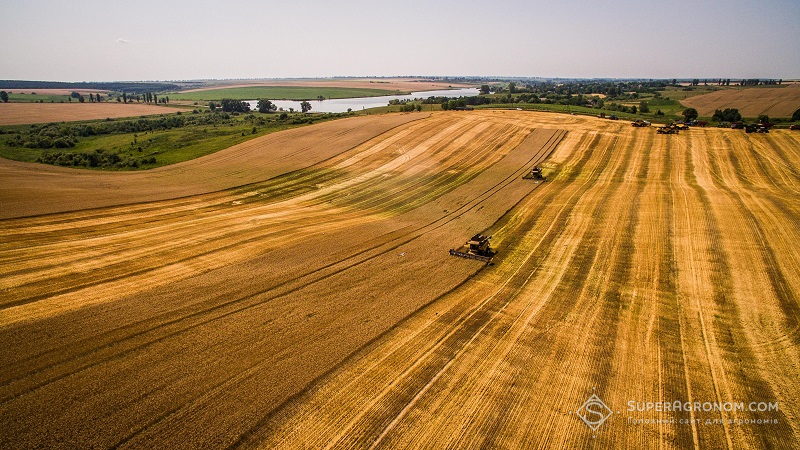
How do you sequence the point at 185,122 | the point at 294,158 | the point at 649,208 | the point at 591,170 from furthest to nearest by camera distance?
the point at 185,122
the point at 294,158
the point at 591,170
the point at 649,208

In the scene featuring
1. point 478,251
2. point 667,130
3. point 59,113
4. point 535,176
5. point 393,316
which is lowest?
point 393,316

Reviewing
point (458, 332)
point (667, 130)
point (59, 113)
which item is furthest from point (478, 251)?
point (59, 113)

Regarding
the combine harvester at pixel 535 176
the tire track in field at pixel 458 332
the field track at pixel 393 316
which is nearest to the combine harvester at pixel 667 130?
the field track at pixel 393 316

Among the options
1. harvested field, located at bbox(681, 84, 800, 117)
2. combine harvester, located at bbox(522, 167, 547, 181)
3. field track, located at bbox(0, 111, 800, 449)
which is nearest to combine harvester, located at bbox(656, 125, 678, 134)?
field track, located at bbox(0, 111, 800, 449)

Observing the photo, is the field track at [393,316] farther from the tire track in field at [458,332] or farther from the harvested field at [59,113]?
the harvested field at [59,113]

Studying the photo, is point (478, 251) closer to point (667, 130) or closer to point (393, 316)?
point (393, 316)

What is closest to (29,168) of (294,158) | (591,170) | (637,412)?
(294,158)

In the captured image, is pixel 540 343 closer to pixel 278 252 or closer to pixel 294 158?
pixel 278 252
